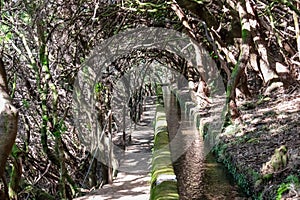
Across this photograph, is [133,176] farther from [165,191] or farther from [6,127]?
[6,127]

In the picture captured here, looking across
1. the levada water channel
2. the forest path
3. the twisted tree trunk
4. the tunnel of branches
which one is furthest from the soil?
the twisted tree trunk

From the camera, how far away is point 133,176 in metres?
9.02

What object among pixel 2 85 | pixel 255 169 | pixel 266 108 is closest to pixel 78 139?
pixel 266 108

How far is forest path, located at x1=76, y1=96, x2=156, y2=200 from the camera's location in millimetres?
7332

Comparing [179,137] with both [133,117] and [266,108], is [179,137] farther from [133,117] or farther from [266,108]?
[133,117]

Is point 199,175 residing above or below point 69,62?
below

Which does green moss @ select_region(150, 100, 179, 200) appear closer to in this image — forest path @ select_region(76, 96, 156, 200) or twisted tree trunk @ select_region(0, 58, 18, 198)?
forest path @ select_region(76, 96, 156, 200)

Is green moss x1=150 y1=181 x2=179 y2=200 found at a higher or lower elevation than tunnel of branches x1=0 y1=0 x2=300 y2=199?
lower

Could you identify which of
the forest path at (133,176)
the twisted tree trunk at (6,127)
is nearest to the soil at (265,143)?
the forest path at (133,176)

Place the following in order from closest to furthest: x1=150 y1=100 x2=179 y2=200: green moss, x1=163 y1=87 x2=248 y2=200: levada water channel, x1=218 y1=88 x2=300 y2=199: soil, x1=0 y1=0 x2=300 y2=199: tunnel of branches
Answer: x1=150 y1=100 x2=179 y2=200: green moss < x1=218 y1=88 x2=300 y2=199: soil < x1=163 y1=87 x2=248 y2=200: levada water channel < x1=0 y1=0 x2=300 y2=199: tunnel of branches

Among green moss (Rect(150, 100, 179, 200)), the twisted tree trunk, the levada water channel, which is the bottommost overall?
the levada water channel

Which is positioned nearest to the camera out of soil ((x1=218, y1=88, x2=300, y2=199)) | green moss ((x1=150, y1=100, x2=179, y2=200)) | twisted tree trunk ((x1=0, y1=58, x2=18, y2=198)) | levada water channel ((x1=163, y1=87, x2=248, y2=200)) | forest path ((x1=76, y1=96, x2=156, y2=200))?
twisted tree trunk ((x1=0, y1=58, x2=18, y2=198))

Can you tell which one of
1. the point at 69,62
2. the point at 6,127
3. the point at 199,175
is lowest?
the point at 199,175

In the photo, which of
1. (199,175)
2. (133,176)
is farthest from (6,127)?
(133,176)
